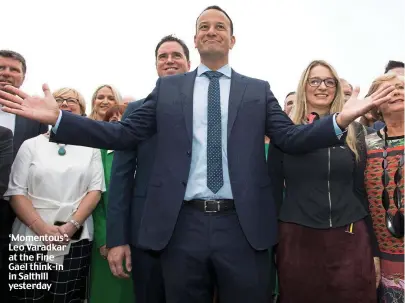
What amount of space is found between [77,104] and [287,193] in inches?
91.9

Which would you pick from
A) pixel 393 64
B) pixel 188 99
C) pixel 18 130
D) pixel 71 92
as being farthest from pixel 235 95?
pixel 393 64

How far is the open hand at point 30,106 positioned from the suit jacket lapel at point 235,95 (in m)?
0.95

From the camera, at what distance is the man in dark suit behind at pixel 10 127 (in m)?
3.17

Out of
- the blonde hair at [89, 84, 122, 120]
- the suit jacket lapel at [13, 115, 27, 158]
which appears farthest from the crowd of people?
the blonde hair at [89, 84, 122, 120]

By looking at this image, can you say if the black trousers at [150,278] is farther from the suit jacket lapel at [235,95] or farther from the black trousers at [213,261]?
the suit jacket lapel at [235,95]

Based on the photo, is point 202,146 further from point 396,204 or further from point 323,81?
point 396,204

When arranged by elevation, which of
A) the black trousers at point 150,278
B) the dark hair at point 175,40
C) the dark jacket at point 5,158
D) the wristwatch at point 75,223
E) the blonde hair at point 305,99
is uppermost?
the dark hair at point 175,40

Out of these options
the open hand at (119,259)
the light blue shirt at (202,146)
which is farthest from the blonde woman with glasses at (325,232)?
the open hand at (119,259)

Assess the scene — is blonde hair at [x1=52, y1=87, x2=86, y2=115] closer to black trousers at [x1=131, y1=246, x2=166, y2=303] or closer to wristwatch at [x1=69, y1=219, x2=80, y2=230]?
wristwatch at [x1=69, y1=219, x2=80, y2=230]

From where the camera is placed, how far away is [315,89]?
2.90 meters

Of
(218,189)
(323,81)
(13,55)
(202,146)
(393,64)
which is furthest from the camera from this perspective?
(393,64)

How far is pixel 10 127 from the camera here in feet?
12.1

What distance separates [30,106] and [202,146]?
3.13 feet

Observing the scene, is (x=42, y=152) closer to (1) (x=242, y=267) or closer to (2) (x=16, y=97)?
(2) (x=16, y=97)
